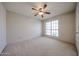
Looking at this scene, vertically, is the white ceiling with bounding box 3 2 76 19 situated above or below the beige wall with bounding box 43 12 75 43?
above

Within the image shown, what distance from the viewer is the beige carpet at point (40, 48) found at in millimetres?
1469

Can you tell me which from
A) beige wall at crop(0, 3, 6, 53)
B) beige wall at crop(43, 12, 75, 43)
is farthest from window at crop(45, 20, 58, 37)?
beige wall at crop(0, 3, 6, 53)

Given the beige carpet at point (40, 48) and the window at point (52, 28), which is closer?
the beige carpet at point (40, 48)

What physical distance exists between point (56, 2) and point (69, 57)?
898 mm

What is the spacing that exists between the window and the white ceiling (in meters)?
0.15

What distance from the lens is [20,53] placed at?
1.49 meters

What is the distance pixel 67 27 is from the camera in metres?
1.49

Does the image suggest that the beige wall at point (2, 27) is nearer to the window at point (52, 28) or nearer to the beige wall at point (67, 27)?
the window at point (52, 28)

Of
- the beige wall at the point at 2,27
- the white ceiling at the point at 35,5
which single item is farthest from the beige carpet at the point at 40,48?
the white ceiling at the point at 35,5

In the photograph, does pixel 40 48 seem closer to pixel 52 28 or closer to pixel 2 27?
pixel 52 28

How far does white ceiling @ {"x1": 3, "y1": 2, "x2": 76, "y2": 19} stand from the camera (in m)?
1.40

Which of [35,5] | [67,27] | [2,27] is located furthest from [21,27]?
[67,27]

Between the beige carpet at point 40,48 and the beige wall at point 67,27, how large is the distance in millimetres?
110

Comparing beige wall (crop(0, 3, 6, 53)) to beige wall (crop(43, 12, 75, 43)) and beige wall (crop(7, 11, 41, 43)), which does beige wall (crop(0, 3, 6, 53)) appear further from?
beige wall (crop(43, 12, 75, 43))
